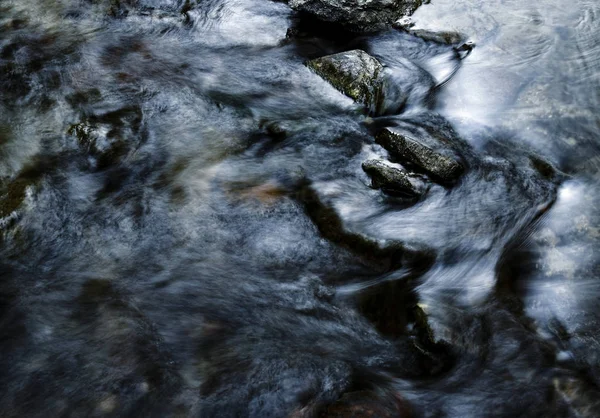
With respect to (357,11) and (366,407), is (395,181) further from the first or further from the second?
(357,11)

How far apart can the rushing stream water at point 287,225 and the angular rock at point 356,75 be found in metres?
0.19

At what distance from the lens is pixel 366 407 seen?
3.72 m

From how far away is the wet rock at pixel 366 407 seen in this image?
145 inches

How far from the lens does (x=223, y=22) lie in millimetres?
8156

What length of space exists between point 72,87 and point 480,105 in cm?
488

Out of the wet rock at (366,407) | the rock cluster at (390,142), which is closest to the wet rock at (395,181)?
the rock cluster at (390,142)

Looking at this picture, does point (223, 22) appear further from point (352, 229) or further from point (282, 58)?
point (352, 229)

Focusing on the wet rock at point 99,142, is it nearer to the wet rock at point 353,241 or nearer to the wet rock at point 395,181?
the wet rock at point 353,241

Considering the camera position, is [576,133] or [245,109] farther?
[245,109]

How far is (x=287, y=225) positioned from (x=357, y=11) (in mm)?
3970

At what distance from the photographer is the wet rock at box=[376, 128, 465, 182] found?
5598 millimetres

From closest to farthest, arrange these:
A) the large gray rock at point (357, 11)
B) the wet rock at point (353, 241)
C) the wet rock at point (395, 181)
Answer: the wet rock at point (353, 241) < the wet rock at point (395, 181) < the large gray rock at point (357, 11)

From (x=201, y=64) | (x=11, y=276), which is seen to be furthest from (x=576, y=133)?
(x=11, y=276)

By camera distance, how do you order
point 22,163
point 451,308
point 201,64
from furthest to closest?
point 201,64
point 22,163
point 451,308
